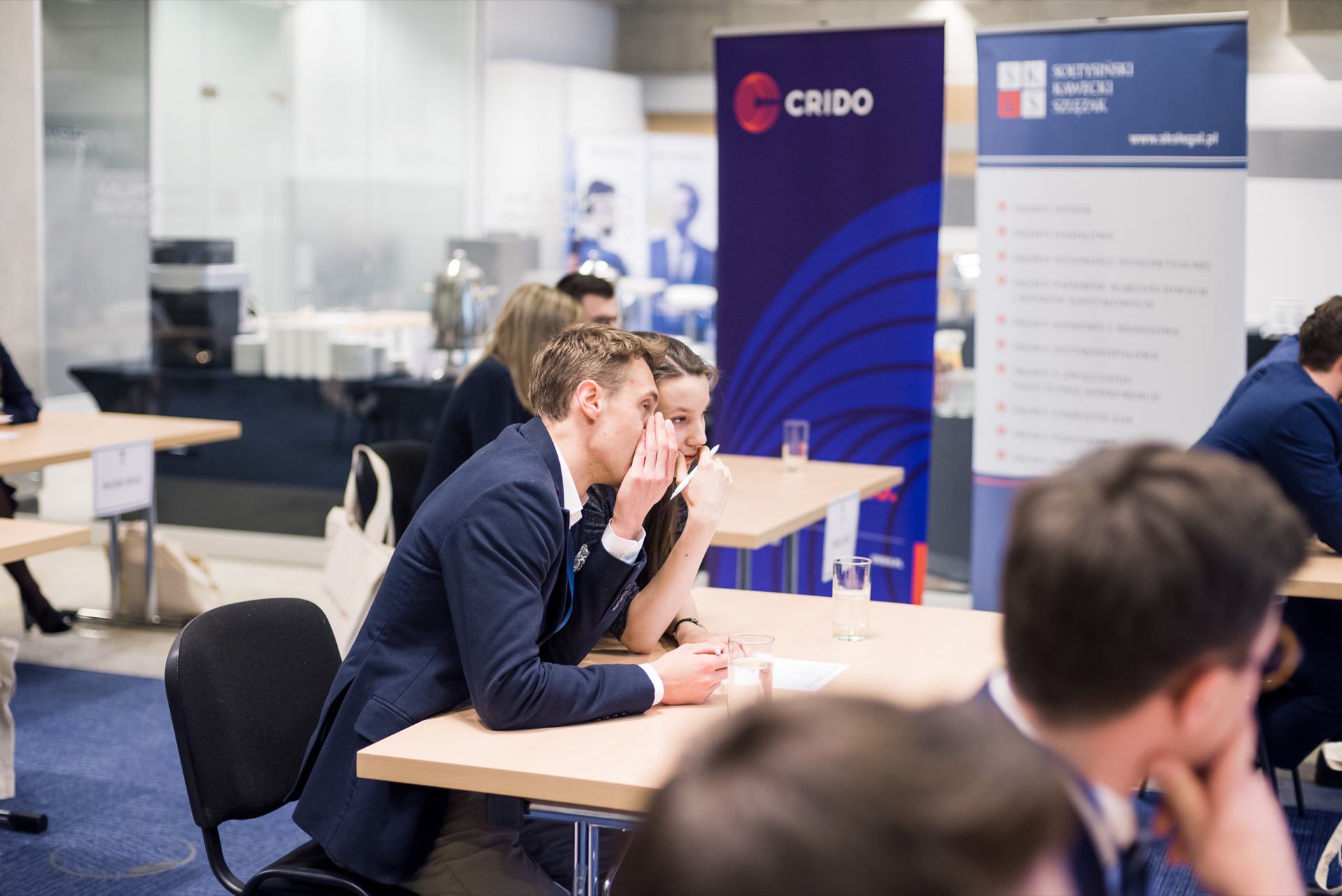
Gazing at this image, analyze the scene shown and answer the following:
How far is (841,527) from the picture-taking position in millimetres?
4020

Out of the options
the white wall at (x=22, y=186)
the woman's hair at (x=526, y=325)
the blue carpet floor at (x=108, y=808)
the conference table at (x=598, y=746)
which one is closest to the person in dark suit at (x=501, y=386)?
the woman's hair at (x=526, y=325)

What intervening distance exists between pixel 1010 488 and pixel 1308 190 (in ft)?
13.3

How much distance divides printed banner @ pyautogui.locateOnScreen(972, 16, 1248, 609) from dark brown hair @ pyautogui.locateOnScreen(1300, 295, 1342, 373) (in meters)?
0.97

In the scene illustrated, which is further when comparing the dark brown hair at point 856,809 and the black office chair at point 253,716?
the black office chair at point 253,716

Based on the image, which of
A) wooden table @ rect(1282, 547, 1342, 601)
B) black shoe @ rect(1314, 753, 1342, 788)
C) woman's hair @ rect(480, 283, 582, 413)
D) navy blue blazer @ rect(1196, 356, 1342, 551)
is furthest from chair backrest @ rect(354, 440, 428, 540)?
black shoe @ rect(1314, 753, 1342, 788)

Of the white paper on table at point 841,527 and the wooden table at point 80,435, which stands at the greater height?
the wooden table at point 80,435

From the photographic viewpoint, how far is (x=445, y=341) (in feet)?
21.7

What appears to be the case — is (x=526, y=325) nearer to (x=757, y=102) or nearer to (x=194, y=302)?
(x=757, y=102)

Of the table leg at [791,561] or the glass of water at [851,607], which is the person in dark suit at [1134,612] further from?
the table leg at [791,561]

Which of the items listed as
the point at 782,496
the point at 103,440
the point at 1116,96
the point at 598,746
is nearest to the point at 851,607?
the point at 598,746

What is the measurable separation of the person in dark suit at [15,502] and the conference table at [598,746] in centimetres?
339

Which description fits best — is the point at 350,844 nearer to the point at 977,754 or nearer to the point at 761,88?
the point at 977,754

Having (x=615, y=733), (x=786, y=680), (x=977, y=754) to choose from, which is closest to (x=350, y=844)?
(x=615, y=733)

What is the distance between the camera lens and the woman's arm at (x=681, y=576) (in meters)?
2.43
